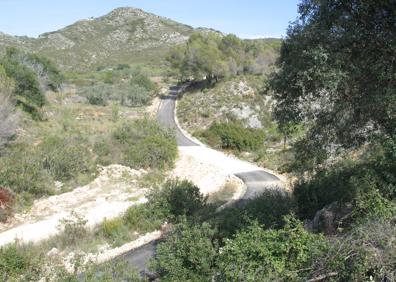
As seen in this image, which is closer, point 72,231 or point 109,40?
point 72,231

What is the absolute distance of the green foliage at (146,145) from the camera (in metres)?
34.0

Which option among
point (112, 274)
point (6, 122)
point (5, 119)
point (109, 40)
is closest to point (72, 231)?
point (112, 274)

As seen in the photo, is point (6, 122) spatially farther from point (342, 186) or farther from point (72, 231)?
point (342, 186)

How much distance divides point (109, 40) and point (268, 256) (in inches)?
6005

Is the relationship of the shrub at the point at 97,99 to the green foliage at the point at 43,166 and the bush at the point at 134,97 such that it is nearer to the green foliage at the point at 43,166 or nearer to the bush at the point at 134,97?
the bush at the point at 134,97

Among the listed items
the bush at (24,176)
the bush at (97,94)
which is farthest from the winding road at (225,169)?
the bush at (97,94)

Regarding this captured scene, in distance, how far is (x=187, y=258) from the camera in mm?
12477

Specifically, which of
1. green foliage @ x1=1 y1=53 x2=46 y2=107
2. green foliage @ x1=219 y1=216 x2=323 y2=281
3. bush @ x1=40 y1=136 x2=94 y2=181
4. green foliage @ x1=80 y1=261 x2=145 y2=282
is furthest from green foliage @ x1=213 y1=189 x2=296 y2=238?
green foliage @ x1=1 y1=53 x2=46 y2=107

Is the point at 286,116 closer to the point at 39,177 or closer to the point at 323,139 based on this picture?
the point at 323,139

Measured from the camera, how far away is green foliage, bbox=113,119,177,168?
112ft

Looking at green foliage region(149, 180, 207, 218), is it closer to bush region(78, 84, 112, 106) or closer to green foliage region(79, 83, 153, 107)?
bush region(78, 84, 112, 106)

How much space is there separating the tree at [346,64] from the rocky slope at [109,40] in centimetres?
11617

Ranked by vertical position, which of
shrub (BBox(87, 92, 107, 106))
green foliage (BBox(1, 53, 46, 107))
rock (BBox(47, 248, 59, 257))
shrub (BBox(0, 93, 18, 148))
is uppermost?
green foliage (BBox(1, 53, 46, 107))

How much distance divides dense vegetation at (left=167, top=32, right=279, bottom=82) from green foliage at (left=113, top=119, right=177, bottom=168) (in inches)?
1346
